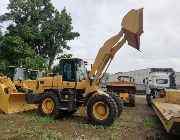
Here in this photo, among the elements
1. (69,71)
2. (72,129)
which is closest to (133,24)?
(69,71)

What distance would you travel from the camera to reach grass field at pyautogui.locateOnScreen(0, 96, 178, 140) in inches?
401

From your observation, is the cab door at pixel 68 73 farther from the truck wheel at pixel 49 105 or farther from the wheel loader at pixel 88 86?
the truck wheel at pixel 49 105

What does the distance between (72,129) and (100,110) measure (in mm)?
1698

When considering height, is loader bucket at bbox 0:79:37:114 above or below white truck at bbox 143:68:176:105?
below

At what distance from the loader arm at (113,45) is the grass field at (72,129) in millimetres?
1797

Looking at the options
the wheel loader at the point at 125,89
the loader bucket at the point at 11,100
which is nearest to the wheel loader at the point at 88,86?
the loader bucket at the point at 11,100

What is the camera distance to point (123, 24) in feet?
43.7

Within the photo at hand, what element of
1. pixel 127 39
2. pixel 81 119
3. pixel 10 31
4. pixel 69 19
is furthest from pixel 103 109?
pixel 69 19

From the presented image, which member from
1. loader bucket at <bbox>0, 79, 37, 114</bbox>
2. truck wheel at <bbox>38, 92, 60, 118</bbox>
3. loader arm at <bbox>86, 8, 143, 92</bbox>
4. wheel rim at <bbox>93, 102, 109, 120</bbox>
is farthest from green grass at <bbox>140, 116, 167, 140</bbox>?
loader bucket at <bbox>0, 79, 37, 114</bbox>

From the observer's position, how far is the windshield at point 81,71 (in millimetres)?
14328

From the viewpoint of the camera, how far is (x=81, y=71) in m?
14.6

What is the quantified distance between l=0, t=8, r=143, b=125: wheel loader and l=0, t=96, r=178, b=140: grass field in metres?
0.47

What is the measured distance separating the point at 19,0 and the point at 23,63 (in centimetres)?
716

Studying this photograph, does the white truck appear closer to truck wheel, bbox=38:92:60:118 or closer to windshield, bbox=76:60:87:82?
windshield, bbox=76:60:87:82
